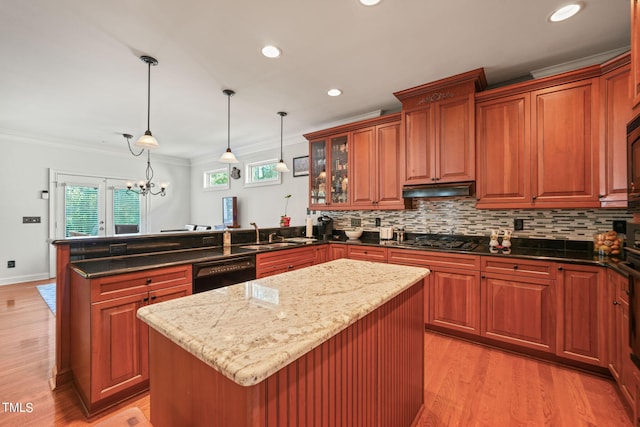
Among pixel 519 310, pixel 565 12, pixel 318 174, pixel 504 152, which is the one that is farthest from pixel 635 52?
pixel 318 174

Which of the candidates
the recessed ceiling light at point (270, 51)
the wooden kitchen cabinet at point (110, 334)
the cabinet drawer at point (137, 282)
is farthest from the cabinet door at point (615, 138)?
the wooden kitchen cabinet at point (110, 334)

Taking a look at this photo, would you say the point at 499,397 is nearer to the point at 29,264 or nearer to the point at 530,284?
the point at 530,284

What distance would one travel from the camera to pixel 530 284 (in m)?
2.28

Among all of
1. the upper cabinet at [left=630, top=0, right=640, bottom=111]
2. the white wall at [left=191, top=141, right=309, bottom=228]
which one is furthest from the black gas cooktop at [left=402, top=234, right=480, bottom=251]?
the white wall at [left=191, top=141, right=309, bottom=228]

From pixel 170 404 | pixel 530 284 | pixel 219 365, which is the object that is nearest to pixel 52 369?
pixel 170 404

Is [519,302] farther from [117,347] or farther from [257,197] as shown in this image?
[257,197]

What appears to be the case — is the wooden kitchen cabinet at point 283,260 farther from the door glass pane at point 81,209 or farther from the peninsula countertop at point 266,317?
the door glass pane at point 81,209

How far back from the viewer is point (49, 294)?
163 inches

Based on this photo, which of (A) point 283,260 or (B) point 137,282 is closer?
(B) point 137,282

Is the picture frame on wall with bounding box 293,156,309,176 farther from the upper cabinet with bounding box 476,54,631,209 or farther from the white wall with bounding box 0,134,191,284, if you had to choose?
the white wall with bounding box 0,134,191,284

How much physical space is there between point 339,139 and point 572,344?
3.14 metres

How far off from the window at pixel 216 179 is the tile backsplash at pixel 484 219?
11.8 feet

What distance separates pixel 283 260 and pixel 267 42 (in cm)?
204

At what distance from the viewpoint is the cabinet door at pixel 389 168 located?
3.30 meters
